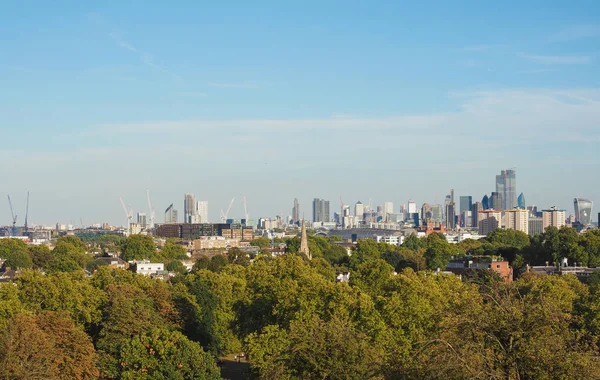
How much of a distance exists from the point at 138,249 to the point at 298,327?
105454mm

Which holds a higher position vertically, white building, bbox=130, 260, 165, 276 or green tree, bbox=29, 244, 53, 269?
green tree, bbox=29, 244, 53, 269

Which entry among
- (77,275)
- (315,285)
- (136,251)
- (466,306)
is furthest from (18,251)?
(466,306)

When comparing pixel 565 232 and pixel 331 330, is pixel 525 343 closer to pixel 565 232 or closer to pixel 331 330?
pixel 331 330

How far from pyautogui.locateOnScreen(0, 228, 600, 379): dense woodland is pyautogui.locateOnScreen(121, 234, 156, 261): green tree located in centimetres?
6077

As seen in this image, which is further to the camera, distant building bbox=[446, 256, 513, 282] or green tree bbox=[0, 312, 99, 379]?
distant building bbox=[446, 256, 513, 282]

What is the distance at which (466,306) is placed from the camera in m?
24.9

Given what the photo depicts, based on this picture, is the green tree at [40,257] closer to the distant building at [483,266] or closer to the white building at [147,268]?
the white building at [147,268]

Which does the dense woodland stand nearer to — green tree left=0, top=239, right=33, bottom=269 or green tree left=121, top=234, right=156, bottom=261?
green tree left=0, top=239, right=33, bottom=269

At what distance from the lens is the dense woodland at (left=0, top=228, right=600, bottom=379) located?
23.0 metres

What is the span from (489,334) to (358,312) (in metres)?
24.8

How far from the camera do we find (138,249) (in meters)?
140

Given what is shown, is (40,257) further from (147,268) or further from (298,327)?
(298,327)

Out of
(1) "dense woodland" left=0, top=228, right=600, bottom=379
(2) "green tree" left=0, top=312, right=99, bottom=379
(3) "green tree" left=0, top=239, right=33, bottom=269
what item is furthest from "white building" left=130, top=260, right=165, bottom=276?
(2) "green tree" left=0, top=312, right=99, bottom=379

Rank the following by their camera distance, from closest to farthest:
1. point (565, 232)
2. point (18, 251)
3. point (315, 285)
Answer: point (315, 285) < point (565, 232) < point (18, 251)
